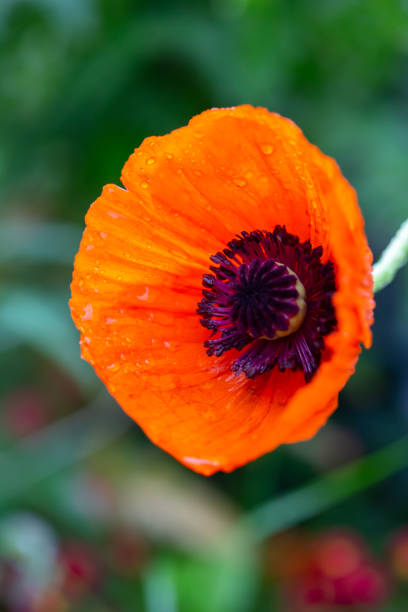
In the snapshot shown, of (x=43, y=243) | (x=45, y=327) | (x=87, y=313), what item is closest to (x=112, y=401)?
(x=45, y=327)

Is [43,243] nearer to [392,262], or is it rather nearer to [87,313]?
[87,313]

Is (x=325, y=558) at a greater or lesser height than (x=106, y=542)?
lesser

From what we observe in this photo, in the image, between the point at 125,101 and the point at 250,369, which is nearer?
the point at 250,369

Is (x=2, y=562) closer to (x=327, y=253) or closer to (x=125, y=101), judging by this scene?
(x=327, y=253)

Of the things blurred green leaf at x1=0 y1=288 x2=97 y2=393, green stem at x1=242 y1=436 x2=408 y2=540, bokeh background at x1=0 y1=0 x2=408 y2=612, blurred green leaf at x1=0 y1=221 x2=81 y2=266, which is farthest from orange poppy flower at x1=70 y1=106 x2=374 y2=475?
blurred green leaf at x1=0 y1=221 x2=81 y2=266

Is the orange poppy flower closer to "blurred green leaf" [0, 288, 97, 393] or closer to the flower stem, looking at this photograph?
the flower stem

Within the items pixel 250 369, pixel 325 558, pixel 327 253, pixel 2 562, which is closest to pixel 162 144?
pixel 327 253

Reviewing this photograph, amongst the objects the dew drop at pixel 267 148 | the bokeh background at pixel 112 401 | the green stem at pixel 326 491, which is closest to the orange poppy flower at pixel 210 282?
the dew drop at pixel 267 148
